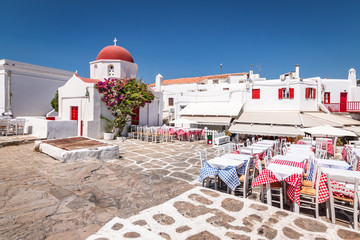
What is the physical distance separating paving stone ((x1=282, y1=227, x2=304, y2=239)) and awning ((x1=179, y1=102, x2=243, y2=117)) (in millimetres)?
17993

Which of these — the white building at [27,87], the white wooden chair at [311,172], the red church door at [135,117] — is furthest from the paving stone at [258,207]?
the white building at [27,87]

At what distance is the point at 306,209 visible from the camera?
5203mm

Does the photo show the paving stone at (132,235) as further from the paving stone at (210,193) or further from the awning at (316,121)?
the awning at (316,121)

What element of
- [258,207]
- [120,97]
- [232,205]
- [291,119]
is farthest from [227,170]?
[291,119]

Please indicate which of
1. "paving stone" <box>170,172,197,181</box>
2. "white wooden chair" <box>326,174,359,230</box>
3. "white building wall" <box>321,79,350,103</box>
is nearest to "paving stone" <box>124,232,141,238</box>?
"paving stone" <box>170,172,197,181</box>

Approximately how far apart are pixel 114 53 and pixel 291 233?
1986cm

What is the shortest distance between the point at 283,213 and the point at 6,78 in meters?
28.2

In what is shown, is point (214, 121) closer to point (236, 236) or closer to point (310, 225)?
point (310, 225)

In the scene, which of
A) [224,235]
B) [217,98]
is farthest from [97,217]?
[217,98]

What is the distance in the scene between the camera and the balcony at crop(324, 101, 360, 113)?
25203 mm

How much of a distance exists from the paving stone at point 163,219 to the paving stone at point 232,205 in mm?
1245

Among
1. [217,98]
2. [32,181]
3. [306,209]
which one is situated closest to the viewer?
[306,209]

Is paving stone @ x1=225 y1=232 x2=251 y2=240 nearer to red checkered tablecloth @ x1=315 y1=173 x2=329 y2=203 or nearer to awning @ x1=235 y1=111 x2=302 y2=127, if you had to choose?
red checkered tablecloth @ x1=315 y1=173 x2=329 y2=203

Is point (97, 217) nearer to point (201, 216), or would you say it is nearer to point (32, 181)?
point (201, 216)
